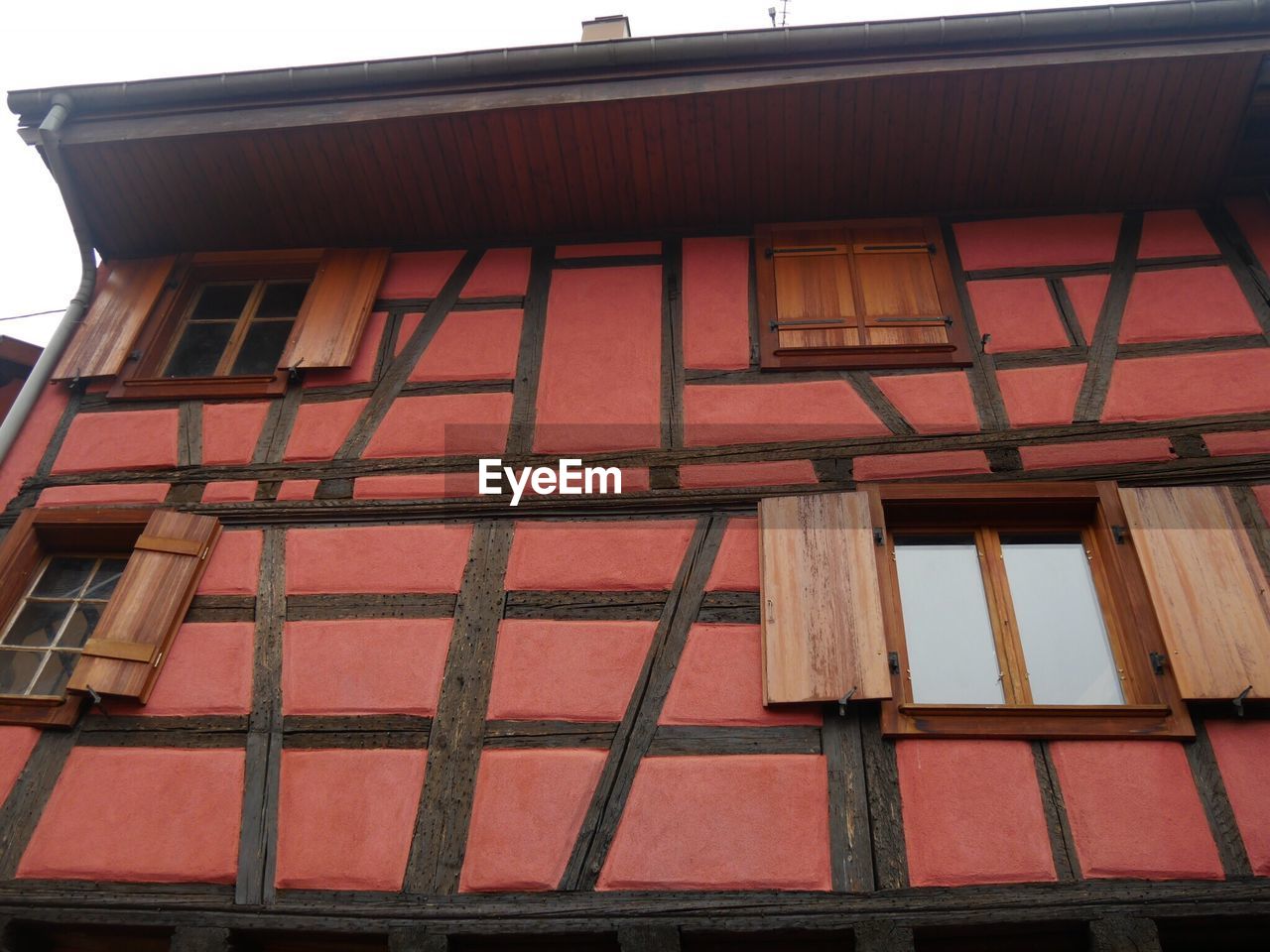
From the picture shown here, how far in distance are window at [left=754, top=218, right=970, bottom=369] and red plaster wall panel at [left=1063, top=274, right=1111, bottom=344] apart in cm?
62

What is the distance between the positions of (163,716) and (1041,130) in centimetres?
548

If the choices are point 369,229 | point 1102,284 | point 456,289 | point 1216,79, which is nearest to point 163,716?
point 456,289

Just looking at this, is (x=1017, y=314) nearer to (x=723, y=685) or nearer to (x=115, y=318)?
(x=723, y=685)

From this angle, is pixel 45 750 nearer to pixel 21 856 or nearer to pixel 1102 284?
pixel 21 856

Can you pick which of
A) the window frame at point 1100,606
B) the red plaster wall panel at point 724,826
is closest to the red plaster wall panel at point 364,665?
the red plaster wall panel at point 724,826

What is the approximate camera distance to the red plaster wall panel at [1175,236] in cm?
565

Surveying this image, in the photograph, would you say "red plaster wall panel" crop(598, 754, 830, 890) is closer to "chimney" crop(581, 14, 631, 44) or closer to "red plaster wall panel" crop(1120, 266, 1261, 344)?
"red plaster wall panel" crop(1120, 266, 1261, 344)

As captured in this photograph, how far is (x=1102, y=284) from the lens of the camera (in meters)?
5.54

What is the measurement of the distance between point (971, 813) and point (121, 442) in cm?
465

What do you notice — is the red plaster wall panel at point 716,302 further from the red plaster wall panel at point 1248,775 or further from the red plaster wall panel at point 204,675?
the red plaster wall panel at point 1248,775

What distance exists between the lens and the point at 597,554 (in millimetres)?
4660

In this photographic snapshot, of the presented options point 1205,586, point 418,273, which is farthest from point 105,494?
point 1205,586

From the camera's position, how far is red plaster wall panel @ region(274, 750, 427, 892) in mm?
3826

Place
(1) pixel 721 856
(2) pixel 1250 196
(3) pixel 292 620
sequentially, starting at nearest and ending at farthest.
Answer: (1) pixel 721 856 → (3) pixel 292 620 → (2) pixel 1250 196
